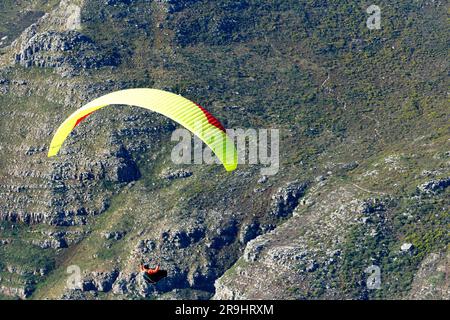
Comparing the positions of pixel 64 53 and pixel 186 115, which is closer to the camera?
pixel 186 115

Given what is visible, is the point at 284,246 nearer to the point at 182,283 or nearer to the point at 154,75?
the point at 182,283

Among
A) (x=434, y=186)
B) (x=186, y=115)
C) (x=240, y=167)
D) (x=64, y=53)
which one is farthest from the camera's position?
(x=64, y=53)

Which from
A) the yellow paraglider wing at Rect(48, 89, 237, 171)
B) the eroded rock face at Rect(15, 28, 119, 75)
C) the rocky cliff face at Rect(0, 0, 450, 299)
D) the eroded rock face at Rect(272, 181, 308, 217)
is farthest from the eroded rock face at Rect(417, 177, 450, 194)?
the eroded rock face at Rect(15, 28, 119, 75)

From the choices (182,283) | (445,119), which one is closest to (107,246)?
(182,283)

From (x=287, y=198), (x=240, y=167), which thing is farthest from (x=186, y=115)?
(x=240, y=167)

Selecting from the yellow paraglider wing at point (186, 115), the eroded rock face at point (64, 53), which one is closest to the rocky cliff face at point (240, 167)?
the eroded rock face at point (64, 53)

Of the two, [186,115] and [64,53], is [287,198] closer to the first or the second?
[64,53]
